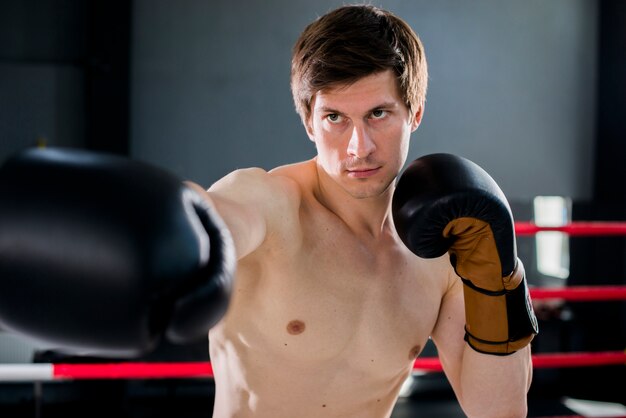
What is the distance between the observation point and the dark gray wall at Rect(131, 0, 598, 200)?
486 centimetres

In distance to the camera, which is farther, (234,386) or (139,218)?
(234,386)

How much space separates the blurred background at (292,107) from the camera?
4.71 metres

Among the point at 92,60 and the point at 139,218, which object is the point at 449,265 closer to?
the point at 139,218

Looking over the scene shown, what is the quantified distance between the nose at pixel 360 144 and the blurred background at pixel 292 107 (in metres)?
3.17

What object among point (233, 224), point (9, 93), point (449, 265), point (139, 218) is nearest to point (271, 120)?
point (9, 93)

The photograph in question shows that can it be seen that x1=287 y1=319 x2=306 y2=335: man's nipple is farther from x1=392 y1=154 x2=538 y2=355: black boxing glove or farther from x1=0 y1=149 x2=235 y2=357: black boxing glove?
x1=0 y1=149 x2=235 y2=357: black boxing glove

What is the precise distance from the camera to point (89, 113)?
472cm

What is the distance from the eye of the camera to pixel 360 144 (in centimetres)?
128

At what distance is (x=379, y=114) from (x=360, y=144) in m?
0.08

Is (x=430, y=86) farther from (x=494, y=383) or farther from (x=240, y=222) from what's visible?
(x=240, y=222)

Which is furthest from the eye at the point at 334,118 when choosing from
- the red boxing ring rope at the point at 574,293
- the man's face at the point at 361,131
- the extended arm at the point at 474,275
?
the red boxing ring rope at the point at 574,293

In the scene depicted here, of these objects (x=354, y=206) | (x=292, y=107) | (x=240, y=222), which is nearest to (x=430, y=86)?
(x=292, y=107)

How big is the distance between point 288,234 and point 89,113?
3687 millimetres

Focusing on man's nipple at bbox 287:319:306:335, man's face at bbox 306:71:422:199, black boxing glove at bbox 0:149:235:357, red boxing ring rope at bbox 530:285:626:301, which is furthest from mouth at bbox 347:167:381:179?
red boxing ring rope at bbox 530:285:626:301
